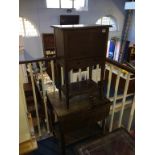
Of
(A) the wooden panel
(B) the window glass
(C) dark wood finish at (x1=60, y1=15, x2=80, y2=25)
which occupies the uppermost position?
(B) the window glass

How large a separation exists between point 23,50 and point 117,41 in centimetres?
434

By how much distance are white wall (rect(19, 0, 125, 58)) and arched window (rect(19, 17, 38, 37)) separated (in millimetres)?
144

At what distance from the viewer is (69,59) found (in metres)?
1.33

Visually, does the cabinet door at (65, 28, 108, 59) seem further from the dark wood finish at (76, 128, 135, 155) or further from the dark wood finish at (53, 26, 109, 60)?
the dark wood finish at (76, 128, 135, 155)

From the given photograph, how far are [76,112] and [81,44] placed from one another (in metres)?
0.68

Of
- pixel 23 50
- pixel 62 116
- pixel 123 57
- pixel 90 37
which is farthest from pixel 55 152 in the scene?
pixel 123 57

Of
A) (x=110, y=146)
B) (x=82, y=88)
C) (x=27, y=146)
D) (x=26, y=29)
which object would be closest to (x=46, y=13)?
(x=26, y=29)

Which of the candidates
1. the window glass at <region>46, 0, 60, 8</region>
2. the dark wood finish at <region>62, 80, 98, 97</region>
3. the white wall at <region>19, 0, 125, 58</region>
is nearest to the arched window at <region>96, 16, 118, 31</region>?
the white wall at <region>19, 0, 125, 58</region>

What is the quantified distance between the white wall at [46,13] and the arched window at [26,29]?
0.47 ft

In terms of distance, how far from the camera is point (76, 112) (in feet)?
5.09

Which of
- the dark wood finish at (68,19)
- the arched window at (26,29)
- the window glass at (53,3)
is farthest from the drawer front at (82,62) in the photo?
the window glass at (53,3)

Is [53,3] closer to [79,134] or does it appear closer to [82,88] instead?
[82,88]

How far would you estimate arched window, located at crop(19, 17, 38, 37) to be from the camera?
5.98 metres
